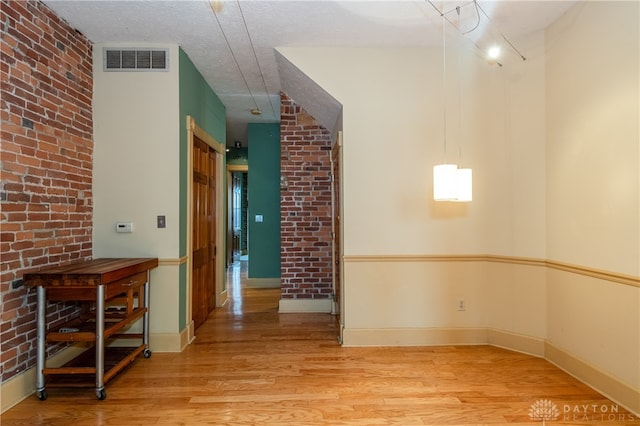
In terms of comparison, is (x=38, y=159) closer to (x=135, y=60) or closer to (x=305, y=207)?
(x=135, y=60)

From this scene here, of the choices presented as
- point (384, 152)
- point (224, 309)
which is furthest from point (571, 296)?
point (224, 309)

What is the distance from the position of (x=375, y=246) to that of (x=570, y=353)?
5.67 ft

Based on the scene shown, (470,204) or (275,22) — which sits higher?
(275,22)

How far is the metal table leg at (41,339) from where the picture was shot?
7.72 feet

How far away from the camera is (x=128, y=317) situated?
2.73m

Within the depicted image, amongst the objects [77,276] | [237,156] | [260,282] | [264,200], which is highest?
[237,156]

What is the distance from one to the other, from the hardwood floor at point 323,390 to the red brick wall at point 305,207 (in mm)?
1181

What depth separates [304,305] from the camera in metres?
4.54

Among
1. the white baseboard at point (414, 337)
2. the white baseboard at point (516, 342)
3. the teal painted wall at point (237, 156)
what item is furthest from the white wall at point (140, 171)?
the teal painted wall at point (237, 156)

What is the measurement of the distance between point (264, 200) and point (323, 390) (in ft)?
13.2

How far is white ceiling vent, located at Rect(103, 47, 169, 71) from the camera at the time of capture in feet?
10.6

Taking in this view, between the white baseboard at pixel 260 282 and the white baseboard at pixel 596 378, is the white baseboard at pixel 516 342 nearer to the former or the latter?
the white baseboard at pixel 596 378

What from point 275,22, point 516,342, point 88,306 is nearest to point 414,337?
point 516,342

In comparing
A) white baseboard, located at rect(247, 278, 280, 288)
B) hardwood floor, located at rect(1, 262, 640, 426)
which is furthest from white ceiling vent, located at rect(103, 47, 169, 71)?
white baseboard, located at rect(247, 278, 280, 288)
